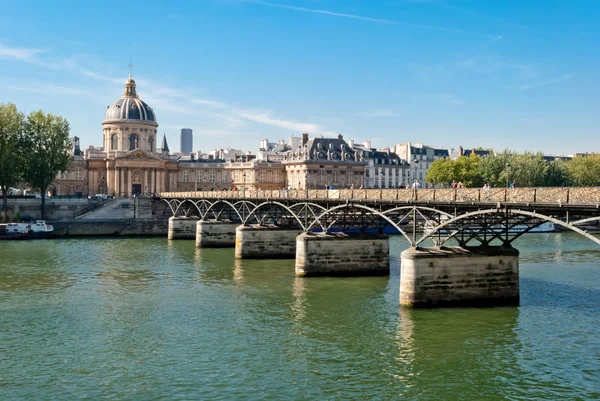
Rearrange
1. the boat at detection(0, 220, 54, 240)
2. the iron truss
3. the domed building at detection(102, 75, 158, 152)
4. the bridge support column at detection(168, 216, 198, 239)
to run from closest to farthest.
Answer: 1. the iron truss
2. the boat at detection(0, 220, 54, 240)
3. the bridge support column at detection(168, 216, 198, 239)
4. the domed building at detection(102, 75, 158, 152)

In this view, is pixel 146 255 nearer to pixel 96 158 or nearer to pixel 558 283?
pixel 558 283

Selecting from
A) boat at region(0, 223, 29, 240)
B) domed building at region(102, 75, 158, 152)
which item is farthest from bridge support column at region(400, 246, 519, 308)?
domed building at region(102, 75, 158, 152)

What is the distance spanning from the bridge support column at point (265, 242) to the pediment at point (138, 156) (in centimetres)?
7216

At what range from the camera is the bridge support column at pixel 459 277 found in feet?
99.9

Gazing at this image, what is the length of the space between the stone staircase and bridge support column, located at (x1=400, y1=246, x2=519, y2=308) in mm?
62986

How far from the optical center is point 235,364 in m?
22.7

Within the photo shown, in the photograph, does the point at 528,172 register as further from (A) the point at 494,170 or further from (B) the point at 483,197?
(B) the point at 483,197

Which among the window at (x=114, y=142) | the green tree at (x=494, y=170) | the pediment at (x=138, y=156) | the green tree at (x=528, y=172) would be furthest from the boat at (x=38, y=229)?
the green tree at (x=528, y=172)

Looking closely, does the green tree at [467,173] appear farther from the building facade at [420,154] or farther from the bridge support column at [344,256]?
the bridge support column at [344,256]

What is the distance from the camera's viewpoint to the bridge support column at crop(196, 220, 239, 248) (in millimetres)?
64056

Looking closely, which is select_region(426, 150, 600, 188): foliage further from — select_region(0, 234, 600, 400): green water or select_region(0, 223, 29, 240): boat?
select_region(0, 223, 29, 240): boat

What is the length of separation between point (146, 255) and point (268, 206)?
10.8 metres

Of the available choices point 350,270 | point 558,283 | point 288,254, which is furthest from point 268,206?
point 558,283

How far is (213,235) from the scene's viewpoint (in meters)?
64.4
